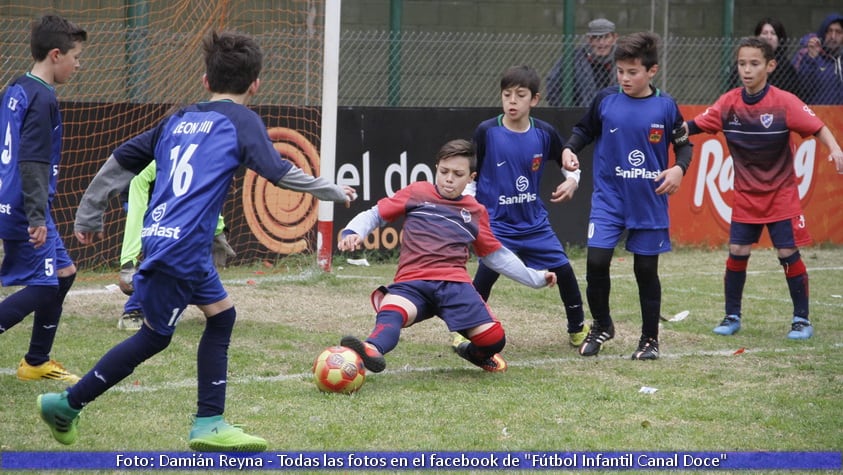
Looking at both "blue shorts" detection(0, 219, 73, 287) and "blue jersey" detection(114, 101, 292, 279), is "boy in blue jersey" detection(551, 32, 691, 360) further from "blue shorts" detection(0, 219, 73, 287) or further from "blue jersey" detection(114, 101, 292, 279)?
"blue shorts" detection(0, 219, 73, 287)

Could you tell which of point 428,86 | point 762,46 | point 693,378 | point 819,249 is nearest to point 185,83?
point 428,86

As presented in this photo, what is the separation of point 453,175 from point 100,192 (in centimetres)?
226

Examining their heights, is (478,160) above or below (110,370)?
above

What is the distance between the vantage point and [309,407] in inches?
215

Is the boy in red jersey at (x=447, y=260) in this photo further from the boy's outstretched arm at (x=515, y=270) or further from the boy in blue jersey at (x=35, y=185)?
the boy in blue jersey at (x=35, y=185)

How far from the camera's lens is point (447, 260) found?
6391mm

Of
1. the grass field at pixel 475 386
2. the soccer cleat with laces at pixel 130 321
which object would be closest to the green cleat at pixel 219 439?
the grass field at pixel 475 386

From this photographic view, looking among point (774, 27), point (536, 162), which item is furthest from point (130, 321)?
point (774, 27)

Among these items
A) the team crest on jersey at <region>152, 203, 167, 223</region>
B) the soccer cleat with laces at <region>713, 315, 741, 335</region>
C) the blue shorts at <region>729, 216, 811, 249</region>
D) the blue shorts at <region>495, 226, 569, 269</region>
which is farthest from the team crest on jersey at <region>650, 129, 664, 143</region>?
the team crest on jersey at <region>152, 203, 167, 223</region>

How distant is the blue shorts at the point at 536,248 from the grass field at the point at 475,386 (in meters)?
0.54

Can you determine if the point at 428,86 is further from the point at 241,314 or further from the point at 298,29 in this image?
the point at 241,314

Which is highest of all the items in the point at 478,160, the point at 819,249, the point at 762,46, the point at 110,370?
the point at 762,46

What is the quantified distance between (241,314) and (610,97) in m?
3.04

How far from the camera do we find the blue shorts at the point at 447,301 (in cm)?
621
